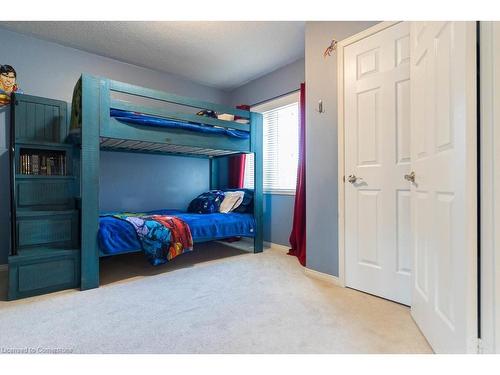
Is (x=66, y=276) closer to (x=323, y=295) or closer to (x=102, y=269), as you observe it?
(x=102, y=269)

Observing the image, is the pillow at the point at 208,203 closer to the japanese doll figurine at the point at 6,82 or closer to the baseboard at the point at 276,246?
the baseboard at the point at 276,246

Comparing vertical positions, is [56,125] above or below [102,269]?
above

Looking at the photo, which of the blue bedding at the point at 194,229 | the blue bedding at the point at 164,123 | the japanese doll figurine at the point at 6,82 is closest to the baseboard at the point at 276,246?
the blue bedding at the point at 194,229

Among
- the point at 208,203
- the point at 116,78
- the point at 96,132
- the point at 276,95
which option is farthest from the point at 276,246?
the point at 116,78

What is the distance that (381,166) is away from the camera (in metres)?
1.84

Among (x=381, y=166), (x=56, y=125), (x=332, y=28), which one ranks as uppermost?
(x=332, y=28)

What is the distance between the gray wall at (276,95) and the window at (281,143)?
101 millimetres

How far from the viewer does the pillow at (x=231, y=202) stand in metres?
3.21

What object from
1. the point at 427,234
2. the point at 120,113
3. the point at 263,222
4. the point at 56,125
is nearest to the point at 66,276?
the point at 120,113

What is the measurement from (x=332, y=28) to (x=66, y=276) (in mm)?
2970

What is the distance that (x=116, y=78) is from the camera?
3.17 meters

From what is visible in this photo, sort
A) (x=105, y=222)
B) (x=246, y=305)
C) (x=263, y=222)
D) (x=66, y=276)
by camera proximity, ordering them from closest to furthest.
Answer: (x=246, y=305)
(x=66, y=276)
(x=105, y=222)
(x=263, y=222)

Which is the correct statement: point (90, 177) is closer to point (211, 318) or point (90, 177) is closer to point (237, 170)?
point (211, 318)

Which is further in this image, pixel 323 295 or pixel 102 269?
pixel 102 269
